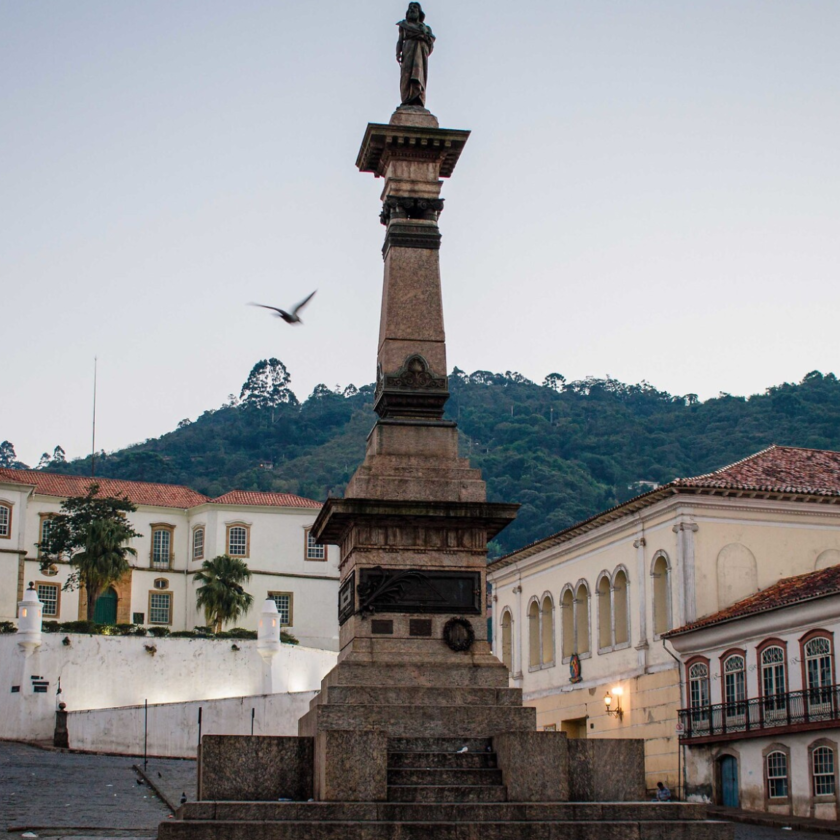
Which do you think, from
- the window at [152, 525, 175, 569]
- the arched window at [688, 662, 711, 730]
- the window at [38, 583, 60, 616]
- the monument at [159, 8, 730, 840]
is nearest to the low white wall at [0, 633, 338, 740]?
the window at [38, 583, 60, 616]

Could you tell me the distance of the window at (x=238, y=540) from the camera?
62250mm

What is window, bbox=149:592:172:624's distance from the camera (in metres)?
61.0

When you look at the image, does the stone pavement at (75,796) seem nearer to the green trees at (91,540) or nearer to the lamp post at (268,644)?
the lamp post at (268,644)

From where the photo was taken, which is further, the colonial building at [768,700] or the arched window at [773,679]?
the arched window at [773,679]

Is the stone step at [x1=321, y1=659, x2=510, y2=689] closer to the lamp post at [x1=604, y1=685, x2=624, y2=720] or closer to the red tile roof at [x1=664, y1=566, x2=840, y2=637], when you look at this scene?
the red tile roof at [x1=664, y1=566, x2=840, y2=637]

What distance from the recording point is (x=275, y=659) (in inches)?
1933

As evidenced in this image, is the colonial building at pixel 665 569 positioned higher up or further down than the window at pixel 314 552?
further down

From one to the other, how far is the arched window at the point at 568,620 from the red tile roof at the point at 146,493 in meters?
24.4

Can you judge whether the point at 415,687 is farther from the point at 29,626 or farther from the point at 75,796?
the point at 29,626

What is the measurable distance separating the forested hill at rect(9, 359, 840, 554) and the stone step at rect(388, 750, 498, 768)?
181ft

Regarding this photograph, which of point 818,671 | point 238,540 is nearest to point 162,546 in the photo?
point 238,540

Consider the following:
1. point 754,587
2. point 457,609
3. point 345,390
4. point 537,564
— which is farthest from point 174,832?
point 345,390

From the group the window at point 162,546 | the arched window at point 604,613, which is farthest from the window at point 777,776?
the window at point 162,546

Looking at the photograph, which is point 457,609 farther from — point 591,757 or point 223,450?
point 223,450
